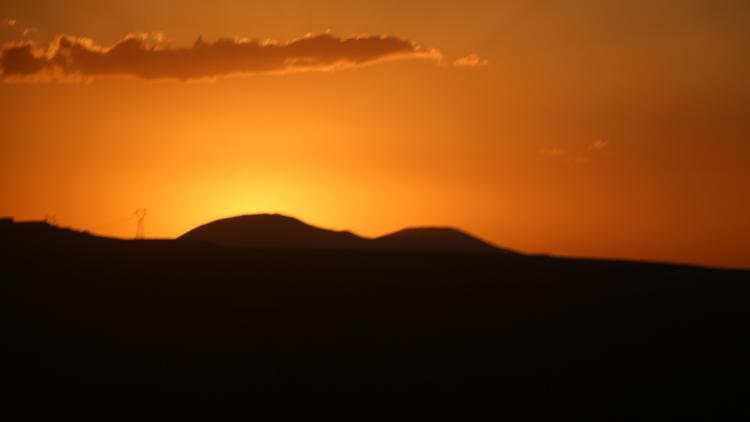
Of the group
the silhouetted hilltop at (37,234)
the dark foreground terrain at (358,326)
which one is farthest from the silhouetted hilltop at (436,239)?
the dark foreground terrain at (358,326)

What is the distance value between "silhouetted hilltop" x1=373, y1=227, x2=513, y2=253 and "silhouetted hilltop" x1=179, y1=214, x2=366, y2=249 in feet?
12.6

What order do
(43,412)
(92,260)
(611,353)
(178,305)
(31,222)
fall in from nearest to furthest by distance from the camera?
(43,412), (611,353), (178,305), (92,260), (31,222)

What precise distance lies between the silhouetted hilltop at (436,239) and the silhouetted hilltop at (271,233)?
12.6 ft

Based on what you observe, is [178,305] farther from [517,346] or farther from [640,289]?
[640,289]

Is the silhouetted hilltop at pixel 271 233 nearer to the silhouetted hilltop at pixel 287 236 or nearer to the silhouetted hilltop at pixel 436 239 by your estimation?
the silhouetted hilltop at pixel 287 236

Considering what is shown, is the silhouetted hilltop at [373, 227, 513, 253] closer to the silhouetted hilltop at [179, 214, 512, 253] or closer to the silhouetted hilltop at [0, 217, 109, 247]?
the silhouetted hilltop at [179, 214, 512, 253]

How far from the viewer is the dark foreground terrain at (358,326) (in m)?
21.0

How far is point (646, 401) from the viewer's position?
67.7 ft

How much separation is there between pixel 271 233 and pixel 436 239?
16.4 m

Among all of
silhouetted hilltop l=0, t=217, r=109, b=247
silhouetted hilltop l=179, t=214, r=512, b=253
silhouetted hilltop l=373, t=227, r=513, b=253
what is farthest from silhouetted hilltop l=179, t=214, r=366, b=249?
silhouetted hilltop l=0, t=217, r=109, b=247

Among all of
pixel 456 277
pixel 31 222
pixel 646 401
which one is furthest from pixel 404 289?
pixel 31 222

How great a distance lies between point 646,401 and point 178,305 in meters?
11.0

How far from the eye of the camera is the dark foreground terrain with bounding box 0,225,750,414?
21.0 meters

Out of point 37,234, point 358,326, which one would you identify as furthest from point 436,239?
point 358,326
